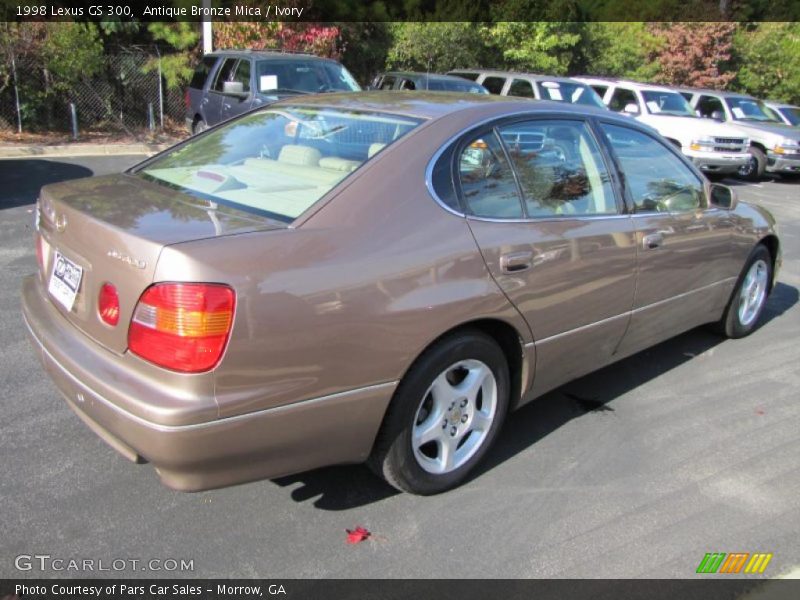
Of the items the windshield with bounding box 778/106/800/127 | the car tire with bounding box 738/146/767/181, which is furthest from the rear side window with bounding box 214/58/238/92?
the windshield with bounding box 778/106/800/127

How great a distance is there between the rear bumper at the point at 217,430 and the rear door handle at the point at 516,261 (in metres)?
0.75

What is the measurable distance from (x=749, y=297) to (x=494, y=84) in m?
10.4

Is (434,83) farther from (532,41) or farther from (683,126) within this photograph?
(532,41)

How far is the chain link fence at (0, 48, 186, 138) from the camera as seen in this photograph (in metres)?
13.5

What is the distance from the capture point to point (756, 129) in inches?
600

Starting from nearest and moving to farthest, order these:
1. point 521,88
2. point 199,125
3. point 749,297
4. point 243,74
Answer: point 749,297
point 243,74
point 199,125
point 521,88

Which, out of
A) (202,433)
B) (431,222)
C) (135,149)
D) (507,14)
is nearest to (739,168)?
(507,14)

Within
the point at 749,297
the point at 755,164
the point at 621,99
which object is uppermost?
the point at 621,99

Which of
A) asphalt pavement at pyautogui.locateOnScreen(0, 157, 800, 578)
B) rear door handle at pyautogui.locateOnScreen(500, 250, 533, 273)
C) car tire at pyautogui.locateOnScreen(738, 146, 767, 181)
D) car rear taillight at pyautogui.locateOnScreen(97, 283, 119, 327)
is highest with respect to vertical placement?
rear door handle at pyautogui.locateOnScreen(500, 250, 533, 273)

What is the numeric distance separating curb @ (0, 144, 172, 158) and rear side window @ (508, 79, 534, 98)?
22.1 feet

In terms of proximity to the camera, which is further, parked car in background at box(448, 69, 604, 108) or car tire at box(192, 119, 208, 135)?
parked car in background at box(448, 69, 604, 108)

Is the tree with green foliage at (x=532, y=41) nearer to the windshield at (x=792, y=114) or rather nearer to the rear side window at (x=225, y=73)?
the windshield at (x=792, y=114)

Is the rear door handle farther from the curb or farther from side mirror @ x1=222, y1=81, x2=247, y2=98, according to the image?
the curb

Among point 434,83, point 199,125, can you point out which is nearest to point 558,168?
point 199,125
